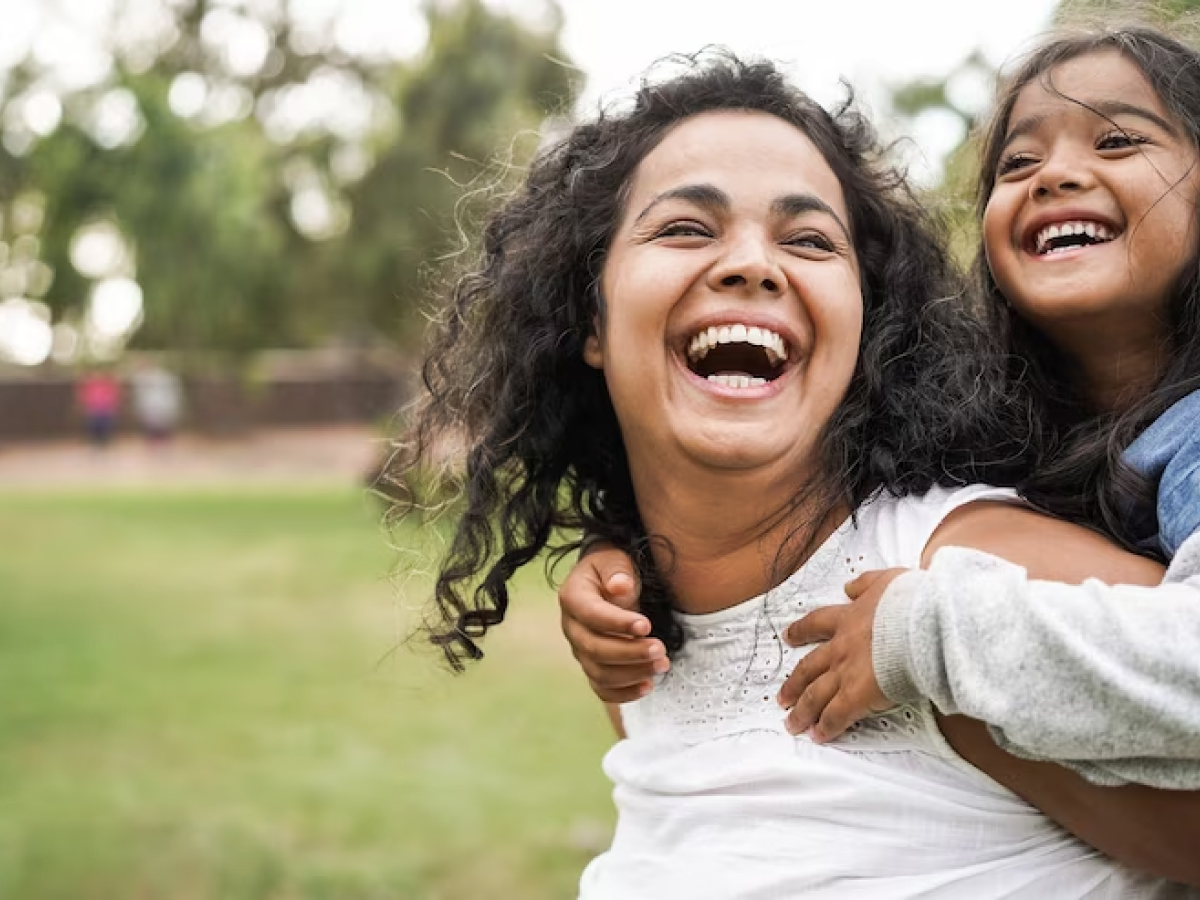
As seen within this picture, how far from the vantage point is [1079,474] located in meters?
1.65

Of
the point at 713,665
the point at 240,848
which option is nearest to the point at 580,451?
the point at 713,665

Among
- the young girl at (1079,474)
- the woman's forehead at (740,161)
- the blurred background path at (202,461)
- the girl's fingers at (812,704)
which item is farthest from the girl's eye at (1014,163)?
the blurred background path at (202,461)

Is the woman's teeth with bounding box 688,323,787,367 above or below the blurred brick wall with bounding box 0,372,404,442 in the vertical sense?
above

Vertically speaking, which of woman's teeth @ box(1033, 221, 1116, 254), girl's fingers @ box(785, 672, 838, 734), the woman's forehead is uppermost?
the woman's forehead

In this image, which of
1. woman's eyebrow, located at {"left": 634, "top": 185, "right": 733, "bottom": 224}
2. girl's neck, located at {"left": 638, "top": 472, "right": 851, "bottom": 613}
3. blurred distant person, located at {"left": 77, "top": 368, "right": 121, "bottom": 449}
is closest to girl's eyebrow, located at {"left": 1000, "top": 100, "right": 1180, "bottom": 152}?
woman's eyebrow, located at {"left": 634, "top": 185, "right": 733, "bottom": 224}

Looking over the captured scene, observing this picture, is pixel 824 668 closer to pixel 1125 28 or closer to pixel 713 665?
pixel 713 665

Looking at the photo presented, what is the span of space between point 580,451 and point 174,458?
2375 centimetres

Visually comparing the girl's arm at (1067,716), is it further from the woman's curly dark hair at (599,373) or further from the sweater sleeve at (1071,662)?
the woman's curly dark hair at (599,373)

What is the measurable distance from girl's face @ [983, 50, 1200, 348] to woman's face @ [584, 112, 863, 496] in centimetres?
23

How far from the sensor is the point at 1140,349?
182cm

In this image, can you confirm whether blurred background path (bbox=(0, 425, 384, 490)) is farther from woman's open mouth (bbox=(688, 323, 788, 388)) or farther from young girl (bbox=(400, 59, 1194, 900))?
woman's open mouth (bbox=(688, 323, 788, 388))

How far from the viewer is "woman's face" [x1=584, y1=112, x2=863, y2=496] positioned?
170 centimetres

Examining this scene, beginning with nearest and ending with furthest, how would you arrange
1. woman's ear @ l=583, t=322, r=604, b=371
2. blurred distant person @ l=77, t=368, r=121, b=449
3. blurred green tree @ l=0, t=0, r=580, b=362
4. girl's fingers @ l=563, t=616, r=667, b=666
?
1. girl's fingers @ l=563, t=616, r=667, b=666
2. woman's ear @ l=583, t=322, r=604, b=371
3. blurred green tree @ l=0, t=0, r=580, b=362
4. blurred distant person @ l=77, t=368, r=121, b=449

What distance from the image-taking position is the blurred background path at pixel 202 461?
69.9ft
